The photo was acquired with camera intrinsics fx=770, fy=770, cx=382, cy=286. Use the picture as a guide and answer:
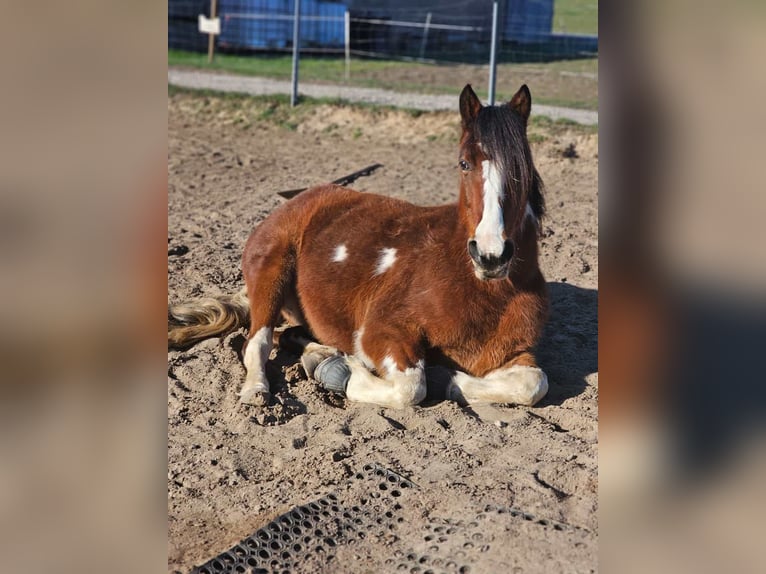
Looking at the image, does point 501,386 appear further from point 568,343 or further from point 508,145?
point 508,145

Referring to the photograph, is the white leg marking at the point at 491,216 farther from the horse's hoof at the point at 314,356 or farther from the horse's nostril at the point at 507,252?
the horse's hoof at the point at 314,356

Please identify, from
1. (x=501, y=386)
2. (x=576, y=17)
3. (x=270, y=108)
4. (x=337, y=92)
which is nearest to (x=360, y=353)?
(x=501, y=386)

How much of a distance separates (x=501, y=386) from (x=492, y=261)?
85 centimetres

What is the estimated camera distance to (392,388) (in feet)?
13.5

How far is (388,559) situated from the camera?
2730mm

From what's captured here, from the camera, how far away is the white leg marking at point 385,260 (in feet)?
15.2

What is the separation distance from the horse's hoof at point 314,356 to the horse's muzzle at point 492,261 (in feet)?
4.40

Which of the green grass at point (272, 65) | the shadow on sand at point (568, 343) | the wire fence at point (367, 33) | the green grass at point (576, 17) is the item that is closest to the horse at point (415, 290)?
the shadow on sand at point (568, 343)
